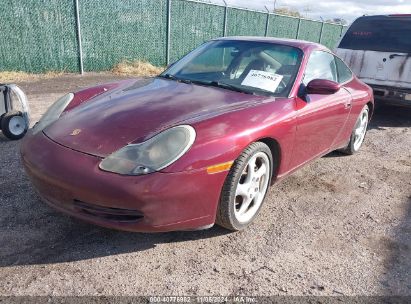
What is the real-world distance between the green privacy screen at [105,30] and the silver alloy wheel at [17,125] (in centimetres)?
488

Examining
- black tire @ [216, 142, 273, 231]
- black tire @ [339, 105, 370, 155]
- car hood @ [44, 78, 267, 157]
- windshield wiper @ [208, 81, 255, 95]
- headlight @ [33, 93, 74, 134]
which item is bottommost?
black tire @ [339, 105, 370, 155]

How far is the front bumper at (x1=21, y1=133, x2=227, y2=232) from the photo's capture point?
227cm

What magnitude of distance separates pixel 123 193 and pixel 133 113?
0.79 metres

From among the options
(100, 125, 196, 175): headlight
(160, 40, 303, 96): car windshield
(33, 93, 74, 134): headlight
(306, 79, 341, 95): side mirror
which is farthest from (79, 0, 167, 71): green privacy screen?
(100, 125, 196, 175): headlight

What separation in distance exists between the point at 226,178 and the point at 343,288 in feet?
3.39

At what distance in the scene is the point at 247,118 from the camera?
9.12 ft

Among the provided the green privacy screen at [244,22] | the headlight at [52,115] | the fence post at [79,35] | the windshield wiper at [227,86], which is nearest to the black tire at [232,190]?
the windshield wiper at [227,86]

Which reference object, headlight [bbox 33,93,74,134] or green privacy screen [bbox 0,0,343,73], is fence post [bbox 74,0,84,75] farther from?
headlight [bbox 33,93,74,134]

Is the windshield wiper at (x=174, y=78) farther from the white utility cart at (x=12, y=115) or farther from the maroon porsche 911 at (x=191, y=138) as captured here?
the white utility cart at (x=12, y=115)

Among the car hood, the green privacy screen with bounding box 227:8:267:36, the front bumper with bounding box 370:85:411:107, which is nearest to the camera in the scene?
A: the car hood

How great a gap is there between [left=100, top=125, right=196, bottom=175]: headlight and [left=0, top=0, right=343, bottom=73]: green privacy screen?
7.72m

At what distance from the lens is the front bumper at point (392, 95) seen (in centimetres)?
629

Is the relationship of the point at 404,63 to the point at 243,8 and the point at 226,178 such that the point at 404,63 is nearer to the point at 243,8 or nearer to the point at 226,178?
the point at 226,178

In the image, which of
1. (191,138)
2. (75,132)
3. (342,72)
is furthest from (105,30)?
(191,138)
